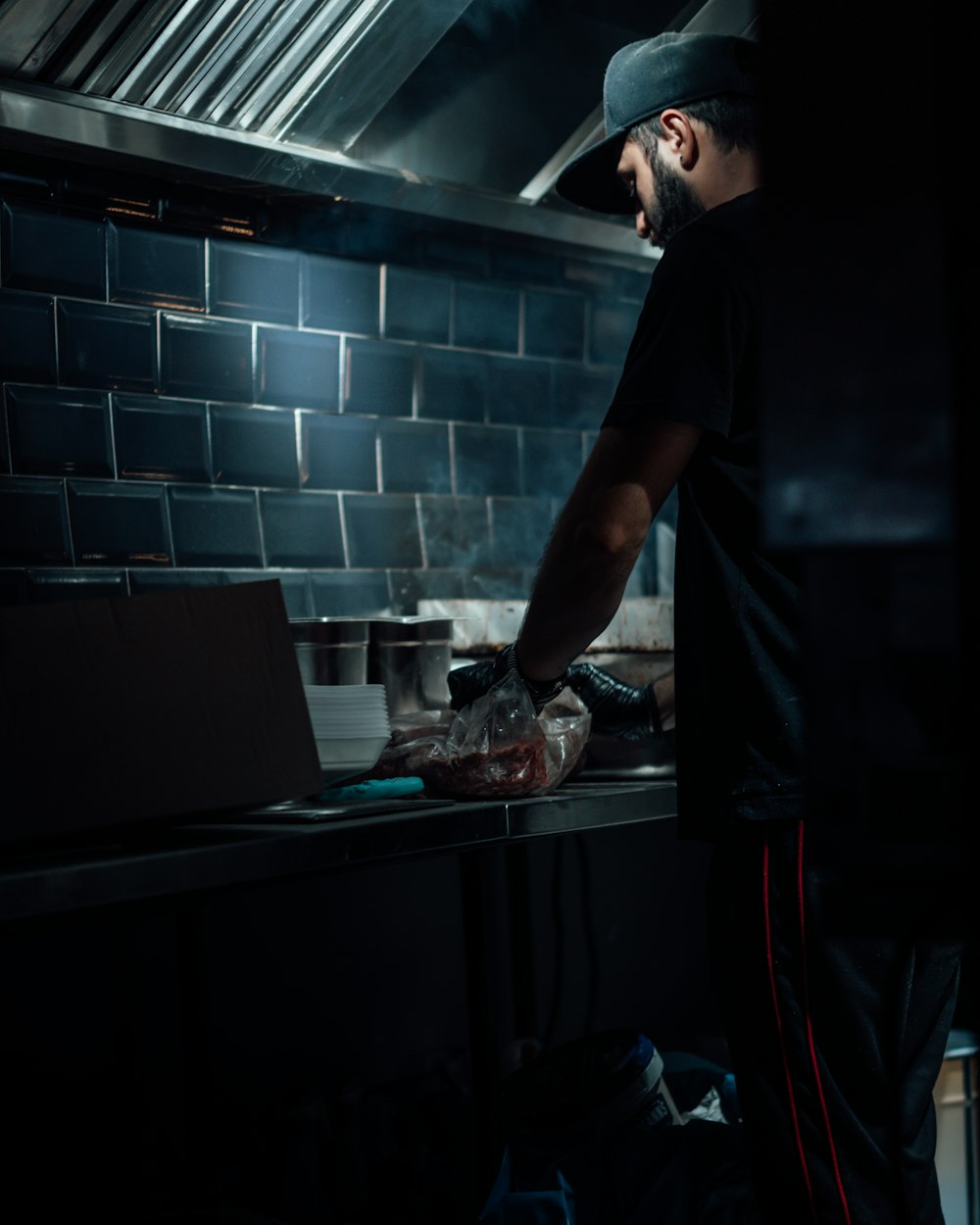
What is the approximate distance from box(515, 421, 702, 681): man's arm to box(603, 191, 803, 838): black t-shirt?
0.03m

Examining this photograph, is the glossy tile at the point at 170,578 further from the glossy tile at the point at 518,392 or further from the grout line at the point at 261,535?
the glossy tile at the point at 518,392

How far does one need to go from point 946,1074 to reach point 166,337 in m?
1.86

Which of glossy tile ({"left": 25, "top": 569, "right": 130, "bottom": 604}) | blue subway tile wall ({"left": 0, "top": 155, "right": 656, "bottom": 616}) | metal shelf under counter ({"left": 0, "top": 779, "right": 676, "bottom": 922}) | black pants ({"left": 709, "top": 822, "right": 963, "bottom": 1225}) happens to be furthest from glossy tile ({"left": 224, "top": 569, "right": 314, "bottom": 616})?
black pants ({"left": 709, "top": 822, "right": 963, "bottom": 1225})

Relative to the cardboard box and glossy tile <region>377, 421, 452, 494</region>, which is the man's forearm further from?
glossy tile <region>377, 421, 452, 494</region>

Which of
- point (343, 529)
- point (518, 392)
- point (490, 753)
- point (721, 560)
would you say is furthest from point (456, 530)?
point (721, 560)

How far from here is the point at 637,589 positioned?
2.65 metres

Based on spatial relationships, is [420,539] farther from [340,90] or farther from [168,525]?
[340,90]

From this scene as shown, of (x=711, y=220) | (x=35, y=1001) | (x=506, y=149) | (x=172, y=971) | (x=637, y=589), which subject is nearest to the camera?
(x=711, y=220)

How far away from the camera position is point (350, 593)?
2.24 meters

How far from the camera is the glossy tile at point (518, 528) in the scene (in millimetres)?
2438

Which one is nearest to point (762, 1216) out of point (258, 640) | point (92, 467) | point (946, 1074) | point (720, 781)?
A: point (720, 781)

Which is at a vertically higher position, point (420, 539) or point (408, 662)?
point (420, 539)

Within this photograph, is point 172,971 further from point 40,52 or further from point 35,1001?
point 40,52

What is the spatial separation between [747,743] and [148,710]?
607 millimetres
